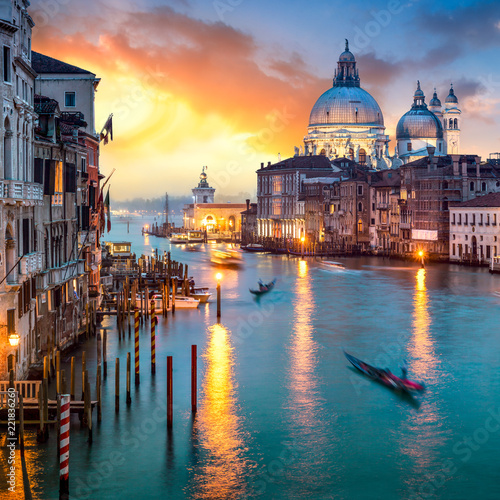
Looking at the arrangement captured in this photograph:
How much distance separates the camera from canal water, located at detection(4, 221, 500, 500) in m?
16.4

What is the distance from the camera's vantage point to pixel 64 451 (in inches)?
588

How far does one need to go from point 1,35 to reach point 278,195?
98.3 meters

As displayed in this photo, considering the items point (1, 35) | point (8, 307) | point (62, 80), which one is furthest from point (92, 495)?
point (62, 80)

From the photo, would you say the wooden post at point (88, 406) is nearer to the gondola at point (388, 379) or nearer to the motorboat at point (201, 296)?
the gondola at point (388, 379)

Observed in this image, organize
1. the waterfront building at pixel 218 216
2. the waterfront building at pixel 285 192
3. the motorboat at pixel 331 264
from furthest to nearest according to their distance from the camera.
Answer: the waterfront building at pixel 218 216, the waterfront building at pixel 285 192, the motorboat at pixel 331 264

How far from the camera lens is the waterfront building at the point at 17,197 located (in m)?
18.0

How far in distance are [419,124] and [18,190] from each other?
110m

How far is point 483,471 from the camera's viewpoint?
1725cm

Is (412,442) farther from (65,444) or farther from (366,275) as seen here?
(366,275)

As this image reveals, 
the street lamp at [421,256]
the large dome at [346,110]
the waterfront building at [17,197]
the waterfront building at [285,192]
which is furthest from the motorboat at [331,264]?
the large dome at [346,110]

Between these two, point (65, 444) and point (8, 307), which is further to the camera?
point (8, 307)

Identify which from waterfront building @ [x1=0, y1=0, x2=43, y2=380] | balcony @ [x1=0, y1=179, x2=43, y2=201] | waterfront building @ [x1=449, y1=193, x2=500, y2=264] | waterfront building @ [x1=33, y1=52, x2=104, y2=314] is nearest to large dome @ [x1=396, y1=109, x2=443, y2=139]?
waterfront building @ [x1=449, y1=193, x2=500, y2=264]

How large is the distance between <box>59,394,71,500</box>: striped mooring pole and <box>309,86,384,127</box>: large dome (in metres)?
120

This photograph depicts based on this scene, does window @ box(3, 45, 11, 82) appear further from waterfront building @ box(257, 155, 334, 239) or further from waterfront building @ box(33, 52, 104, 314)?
waterfront building @ box(257, 155, 334, 239)
